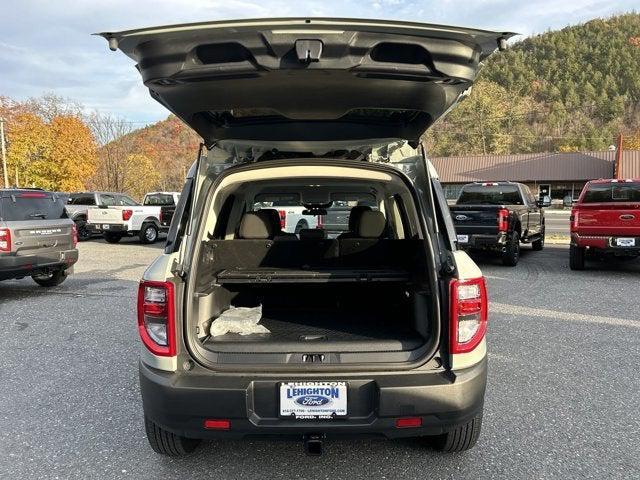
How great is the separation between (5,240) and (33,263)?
553 millimetres

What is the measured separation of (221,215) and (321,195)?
1377 millimetres

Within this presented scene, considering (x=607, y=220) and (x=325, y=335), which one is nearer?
(x=325, y=335)

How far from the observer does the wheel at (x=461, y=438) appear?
109 inches

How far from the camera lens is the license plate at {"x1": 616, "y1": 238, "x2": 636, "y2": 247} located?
346 inches

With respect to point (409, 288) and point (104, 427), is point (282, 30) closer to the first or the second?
point (409, 288)

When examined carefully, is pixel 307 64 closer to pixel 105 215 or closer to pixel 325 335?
pixel 325 335

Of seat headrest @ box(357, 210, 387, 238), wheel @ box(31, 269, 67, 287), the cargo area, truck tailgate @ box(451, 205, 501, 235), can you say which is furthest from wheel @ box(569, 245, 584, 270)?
wheel @ box(31, 269, 67, 287)

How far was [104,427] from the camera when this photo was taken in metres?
3.30

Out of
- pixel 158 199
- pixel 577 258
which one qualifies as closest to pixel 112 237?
pixel 158 199

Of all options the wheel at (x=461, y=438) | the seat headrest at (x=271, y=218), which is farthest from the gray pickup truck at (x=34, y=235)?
the wheel at (x=461, y=438)

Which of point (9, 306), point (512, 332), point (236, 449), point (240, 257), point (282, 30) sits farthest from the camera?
point (9, 306)

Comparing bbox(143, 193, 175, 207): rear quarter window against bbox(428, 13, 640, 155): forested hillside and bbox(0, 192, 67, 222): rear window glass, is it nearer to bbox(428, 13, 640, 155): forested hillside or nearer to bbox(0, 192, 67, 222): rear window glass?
bbox(0, 192, 67, 222): rear window glass

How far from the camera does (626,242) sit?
8.84 metres

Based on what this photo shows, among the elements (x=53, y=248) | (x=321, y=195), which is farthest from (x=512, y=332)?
(x=53, y=248)
